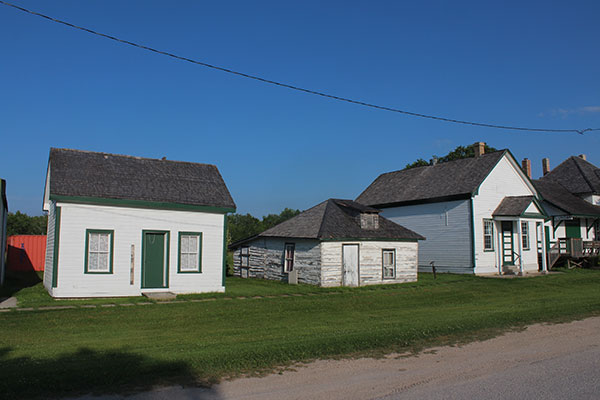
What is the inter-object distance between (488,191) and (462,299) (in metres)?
12.0

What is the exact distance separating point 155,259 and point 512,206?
2040cm

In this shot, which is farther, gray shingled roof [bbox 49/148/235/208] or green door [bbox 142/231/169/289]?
green door [bbox 142/231/169/289]

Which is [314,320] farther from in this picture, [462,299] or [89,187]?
[89,187]

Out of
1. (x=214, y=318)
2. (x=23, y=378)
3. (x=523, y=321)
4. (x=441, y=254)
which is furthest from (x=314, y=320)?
(x=441, y=254)

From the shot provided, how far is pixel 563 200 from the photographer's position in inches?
1401

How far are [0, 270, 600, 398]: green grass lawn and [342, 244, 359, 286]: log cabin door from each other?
1800mm

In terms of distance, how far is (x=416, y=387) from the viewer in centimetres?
696

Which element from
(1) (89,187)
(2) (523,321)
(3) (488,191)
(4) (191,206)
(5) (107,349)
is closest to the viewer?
(5) (107,349)

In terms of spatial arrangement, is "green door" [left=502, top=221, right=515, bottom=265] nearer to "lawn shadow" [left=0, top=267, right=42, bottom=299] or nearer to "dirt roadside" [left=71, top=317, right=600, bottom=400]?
"dirt roadside" [left=71, top=317, right=600, bottom=400]

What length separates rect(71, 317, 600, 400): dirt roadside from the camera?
6641mm

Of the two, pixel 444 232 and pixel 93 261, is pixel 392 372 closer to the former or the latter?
pixel 93 261

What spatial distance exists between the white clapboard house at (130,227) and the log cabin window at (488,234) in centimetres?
1569

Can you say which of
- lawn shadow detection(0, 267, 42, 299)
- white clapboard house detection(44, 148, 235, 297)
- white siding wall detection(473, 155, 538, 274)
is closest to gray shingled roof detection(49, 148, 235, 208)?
white clapboard house detection(44, 148, 235, 297)

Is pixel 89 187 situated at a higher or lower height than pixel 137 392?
higher
